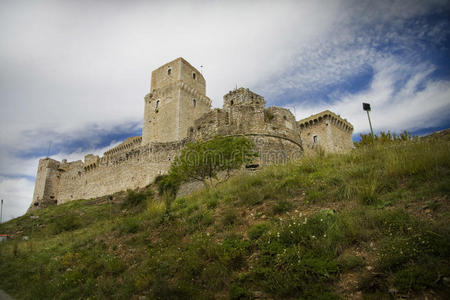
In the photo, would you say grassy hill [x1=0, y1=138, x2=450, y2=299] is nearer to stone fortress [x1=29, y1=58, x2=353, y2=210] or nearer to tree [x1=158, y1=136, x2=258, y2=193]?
tree [x1=158, y1=136, x2=258, y2=193]

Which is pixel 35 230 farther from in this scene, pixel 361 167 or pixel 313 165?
pixel 361 167

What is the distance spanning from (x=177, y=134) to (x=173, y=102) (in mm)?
4102

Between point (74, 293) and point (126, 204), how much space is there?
12431mm

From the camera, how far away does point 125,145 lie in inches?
1572

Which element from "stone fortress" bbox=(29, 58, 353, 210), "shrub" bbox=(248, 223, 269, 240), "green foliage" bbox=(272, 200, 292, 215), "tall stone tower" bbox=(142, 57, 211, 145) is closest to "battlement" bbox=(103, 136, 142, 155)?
"stone fortress" bbox=(29, 58, 353, 210)

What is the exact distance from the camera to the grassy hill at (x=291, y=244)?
10.5ft

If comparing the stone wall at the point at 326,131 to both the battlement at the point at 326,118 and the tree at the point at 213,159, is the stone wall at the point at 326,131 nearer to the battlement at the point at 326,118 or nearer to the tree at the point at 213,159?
the battlement at the point at 326,118

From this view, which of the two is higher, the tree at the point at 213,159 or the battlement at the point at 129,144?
the battlement at the point at 129,144

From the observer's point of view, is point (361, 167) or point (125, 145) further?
point (125, 145)

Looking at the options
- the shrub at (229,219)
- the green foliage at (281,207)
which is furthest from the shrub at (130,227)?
the green foliage at (281,207)

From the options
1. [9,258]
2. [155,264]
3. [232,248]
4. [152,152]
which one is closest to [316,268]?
[232,248]

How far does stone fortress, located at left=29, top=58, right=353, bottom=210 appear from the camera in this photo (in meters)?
13.0

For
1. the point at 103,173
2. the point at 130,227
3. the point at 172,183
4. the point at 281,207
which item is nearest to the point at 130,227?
the point at 130,227

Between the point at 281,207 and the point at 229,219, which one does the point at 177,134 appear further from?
the point at 281,207
